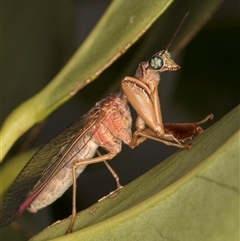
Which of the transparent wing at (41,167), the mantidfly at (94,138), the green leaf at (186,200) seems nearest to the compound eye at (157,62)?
the mantidfly at (94,138)

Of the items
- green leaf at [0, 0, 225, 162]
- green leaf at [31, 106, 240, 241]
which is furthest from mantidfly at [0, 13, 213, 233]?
green leaf at [31, 106, 240, 241]

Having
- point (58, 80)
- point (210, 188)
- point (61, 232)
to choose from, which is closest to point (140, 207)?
point (210, 188)

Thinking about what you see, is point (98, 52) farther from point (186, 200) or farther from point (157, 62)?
point (186, 200)

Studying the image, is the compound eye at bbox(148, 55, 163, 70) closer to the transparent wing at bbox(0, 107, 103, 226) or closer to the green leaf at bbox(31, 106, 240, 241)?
the transparent wing at bbox(0, 107, 103, 226)

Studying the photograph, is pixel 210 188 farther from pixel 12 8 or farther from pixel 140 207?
pixel 12 8

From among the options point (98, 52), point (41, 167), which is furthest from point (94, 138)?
point (98, 52)

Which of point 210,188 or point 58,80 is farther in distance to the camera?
point 58,80
